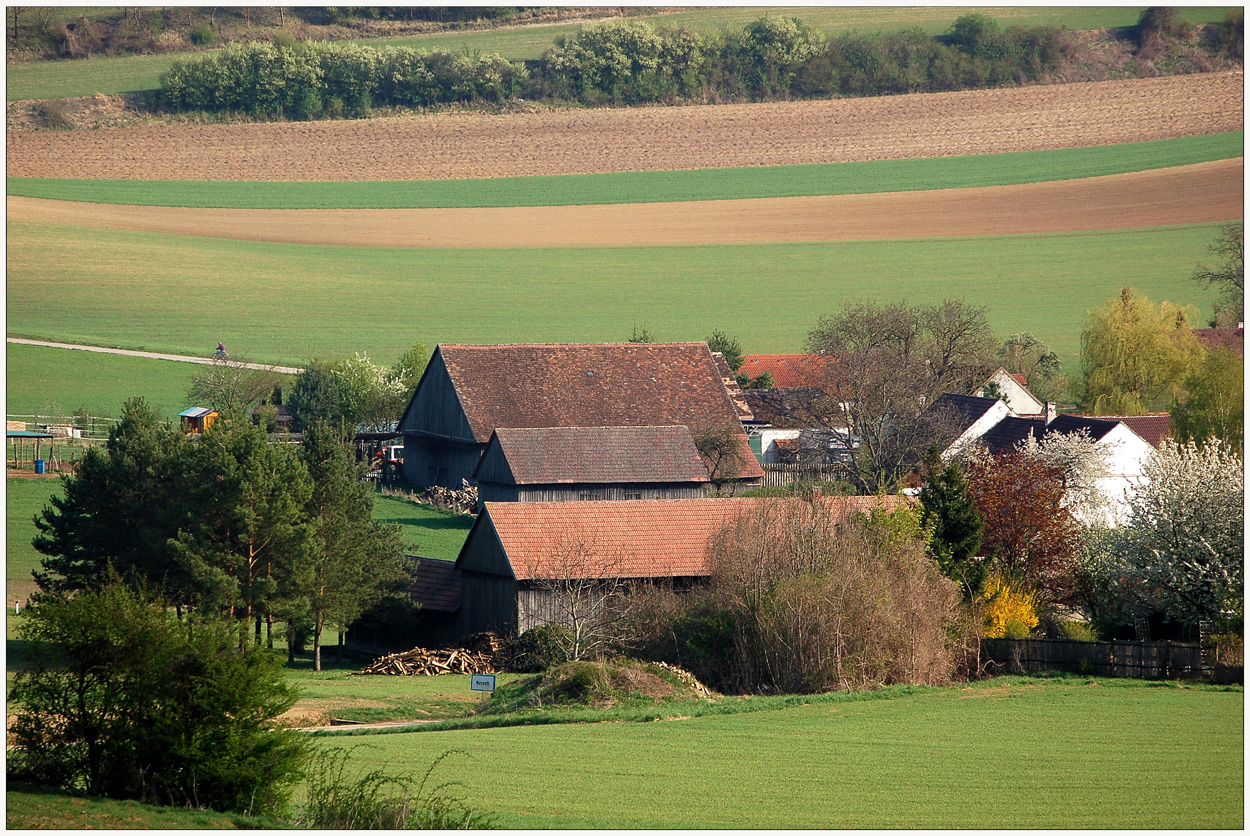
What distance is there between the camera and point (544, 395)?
52.0 m

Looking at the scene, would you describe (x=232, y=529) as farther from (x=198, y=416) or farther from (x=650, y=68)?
(x=650, y=68)

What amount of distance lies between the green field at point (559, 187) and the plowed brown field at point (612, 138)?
9.00 ft

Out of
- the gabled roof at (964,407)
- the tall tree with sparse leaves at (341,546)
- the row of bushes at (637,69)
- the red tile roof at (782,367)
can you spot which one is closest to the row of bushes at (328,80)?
the row of bushes at (637,69)

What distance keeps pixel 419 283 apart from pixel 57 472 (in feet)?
134

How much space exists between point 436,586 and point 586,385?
21.1 metres

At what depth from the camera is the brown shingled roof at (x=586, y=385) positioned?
51.0 meters

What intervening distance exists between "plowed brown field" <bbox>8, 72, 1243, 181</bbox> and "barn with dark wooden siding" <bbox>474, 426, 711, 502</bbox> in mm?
39173

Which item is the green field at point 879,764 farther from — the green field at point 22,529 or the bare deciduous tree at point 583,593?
the green field at point 22,529

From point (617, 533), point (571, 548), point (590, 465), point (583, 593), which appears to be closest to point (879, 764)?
point (583, 593)

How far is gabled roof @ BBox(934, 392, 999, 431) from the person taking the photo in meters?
49.5

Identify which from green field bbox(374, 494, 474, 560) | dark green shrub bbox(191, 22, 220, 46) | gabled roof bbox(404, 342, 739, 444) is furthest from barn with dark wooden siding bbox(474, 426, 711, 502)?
dark green shrub bbox(191, 22, 220, 46)

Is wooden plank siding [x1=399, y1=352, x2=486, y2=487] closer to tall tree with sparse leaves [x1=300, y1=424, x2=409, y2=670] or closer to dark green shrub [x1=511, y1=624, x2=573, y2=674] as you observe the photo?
tall tree with sparse leaves [x1=300, y1=424, x2=409, y2=670]

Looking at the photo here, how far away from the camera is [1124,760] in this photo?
18219mm

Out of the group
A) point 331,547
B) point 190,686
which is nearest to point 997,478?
point 331,547
